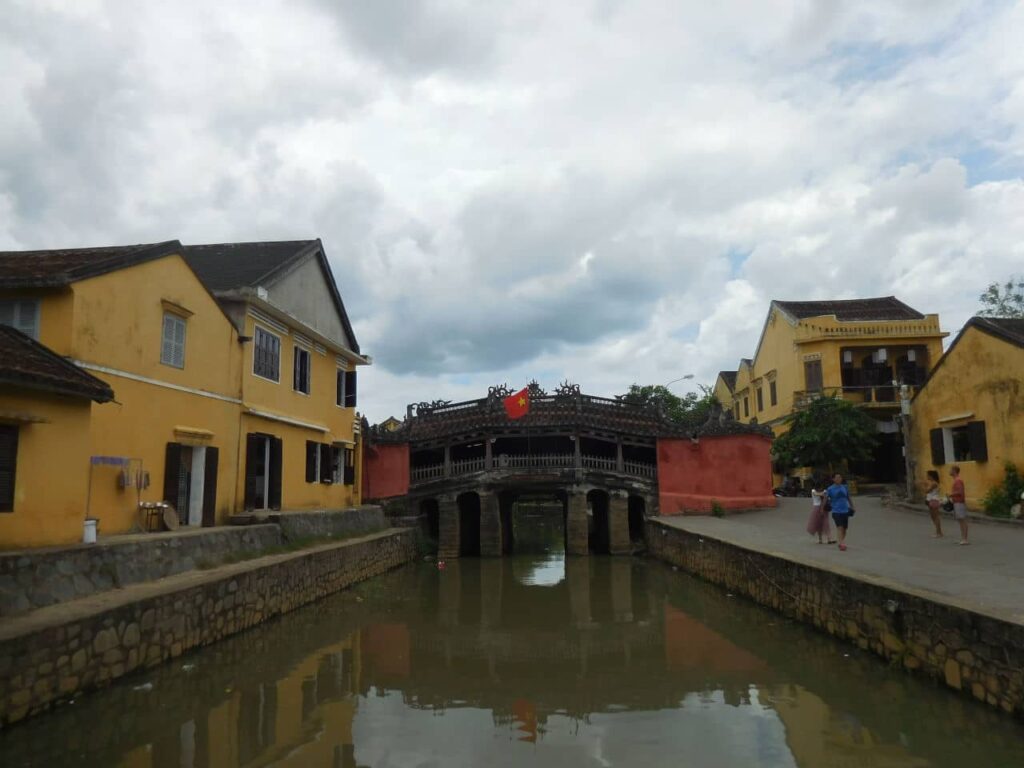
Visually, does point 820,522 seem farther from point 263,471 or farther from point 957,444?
point 263,471

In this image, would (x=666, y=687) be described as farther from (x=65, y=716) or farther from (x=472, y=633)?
(x=65, y=716)

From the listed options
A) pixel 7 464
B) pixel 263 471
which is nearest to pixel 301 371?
pixel 263 471

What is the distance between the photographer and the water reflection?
20.6ft

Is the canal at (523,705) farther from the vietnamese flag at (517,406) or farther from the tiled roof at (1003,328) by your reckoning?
the vietnamese flag at (517,406)

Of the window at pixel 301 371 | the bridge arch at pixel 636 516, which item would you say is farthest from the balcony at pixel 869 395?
the window at pixel 301 371

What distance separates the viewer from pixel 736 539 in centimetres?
1623

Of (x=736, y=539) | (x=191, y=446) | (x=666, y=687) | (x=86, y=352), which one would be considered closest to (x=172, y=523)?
(x=191, y=446)

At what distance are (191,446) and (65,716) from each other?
24.6ft

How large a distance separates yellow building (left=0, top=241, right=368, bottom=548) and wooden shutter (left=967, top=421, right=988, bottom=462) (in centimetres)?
1574

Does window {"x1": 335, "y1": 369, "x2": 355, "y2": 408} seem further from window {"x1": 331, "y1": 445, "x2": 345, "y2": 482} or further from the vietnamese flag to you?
→ the vietnamese flag

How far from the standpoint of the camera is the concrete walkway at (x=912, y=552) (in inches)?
326

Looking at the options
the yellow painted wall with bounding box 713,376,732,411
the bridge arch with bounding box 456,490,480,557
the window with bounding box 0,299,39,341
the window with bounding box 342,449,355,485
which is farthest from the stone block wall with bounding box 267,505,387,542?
the yellow painted wall with bounding box 713,376,732,411

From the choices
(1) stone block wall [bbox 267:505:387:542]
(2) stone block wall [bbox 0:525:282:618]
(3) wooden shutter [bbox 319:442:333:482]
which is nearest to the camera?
(2) stone block wall [bbox 0:525:282:618]

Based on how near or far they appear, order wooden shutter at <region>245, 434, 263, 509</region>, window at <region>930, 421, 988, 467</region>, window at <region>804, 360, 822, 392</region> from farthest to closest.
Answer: window at <region>804, 360, 822, 392</region>, window at <region>930, 421, 988, 467</region>, wooden shutter at <region>245, 434, 263, 509</region>
